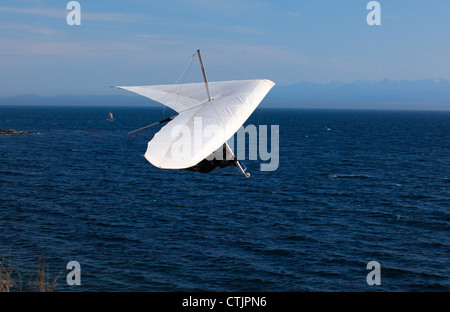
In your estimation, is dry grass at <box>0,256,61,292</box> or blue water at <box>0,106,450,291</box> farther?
blue water at <box>0,106,450,291</box>

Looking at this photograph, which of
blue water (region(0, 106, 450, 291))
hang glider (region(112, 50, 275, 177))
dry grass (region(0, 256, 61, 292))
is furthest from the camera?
blue water (region(0, 106, 450, 291))

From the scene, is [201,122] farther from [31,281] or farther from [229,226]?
[229,226]

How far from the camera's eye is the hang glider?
14.3 m

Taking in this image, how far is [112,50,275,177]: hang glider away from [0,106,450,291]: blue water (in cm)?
1140

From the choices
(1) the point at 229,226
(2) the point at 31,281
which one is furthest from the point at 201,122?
(1) the point at 229,226

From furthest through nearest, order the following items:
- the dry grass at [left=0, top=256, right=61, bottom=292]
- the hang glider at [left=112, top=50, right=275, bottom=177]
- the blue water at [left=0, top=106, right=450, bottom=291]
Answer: the blue water at [left=0, top=106, right=450, bottom=291] → the hang glider at [left=112, top=50, right=275, bottom=177] → the dry grass at [left=0, top=256, right=61, bottom=292]

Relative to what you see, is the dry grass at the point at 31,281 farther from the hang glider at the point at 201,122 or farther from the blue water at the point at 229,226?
the hang glider at the point at 201,122

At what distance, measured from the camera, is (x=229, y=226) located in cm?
4378

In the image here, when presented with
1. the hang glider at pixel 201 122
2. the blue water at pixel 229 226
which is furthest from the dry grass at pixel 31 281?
the hang glider at pixel 201 122

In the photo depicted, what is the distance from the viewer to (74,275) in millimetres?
32875

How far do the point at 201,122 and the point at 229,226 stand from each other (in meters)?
28.1

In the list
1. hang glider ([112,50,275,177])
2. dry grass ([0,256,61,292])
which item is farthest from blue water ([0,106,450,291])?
hang glider ([112,50,275,177])

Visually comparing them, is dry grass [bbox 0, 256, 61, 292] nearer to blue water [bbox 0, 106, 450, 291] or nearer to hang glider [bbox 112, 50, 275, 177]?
blue water [bbox 0, 106, 450, 291]
